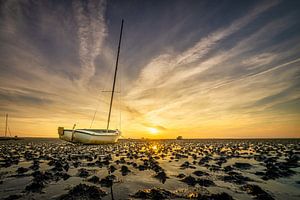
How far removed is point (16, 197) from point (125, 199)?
3.37 meters

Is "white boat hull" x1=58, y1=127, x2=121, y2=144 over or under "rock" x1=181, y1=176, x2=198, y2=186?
over

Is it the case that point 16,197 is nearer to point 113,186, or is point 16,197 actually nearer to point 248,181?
point 113,186

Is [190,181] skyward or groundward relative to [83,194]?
groundward

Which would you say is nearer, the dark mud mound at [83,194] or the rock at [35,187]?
the dark mud mound at [83,194]

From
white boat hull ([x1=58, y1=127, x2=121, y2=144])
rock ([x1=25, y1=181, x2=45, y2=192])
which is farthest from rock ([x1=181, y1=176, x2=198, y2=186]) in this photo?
white boat hull ([x1=58, y1=127, x2=121, y2=144])

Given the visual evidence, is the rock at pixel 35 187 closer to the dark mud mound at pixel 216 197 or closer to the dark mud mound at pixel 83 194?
the dark mud mound at pixel 83 194

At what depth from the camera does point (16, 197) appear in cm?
572

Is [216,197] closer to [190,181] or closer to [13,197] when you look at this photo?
[190,181]

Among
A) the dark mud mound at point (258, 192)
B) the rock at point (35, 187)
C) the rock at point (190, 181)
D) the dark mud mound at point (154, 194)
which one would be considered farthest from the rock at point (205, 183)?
the rock at point (35, 187)

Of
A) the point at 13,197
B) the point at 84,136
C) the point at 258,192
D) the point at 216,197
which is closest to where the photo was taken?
the point at 13,197

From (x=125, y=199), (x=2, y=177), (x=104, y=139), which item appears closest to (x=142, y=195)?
(x=125, y=199)

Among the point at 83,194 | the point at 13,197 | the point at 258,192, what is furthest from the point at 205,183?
the point at 13,197

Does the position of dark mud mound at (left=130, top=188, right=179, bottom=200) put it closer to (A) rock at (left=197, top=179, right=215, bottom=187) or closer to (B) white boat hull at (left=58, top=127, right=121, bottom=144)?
(A) rock at (left=197, top=179, right=215, bottom=187)

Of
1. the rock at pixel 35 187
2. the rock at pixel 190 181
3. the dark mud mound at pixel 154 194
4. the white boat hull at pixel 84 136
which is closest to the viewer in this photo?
the dark mud mound at pixel 154 194
